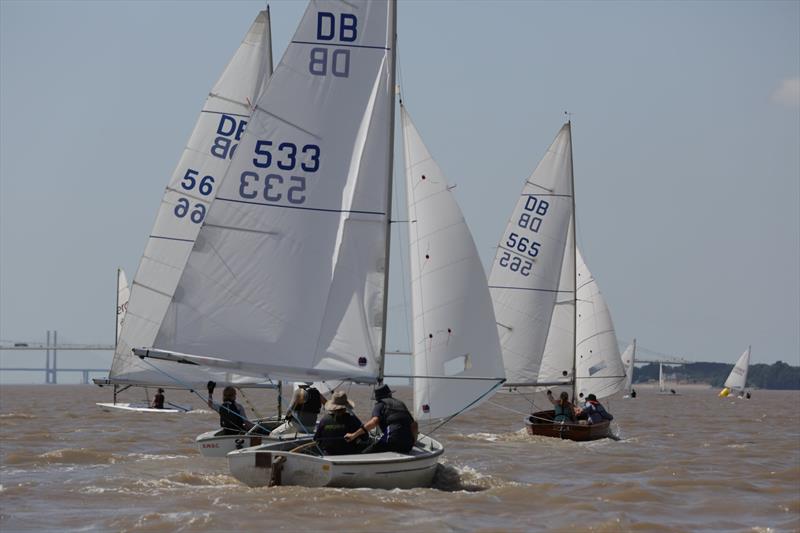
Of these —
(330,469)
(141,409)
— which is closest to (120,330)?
(141,409)

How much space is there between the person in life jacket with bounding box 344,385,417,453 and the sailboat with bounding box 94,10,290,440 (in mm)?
8435

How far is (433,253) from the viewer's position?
1697 cm

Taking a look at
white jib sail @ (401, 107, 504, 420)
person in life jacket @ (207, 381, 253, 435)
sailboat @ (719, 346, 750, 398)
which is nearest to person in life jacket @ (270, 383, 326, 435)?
person in life jacket @ (207, 381, 253, 435)

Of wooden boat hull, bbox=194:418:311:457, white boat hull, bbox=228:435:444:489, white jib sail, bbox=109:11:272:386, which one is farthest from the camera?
white jib sail, bbox=109:11:272:386

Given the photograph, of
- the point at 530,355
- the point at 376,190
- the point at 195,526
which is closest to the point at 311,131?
the point at 376,190

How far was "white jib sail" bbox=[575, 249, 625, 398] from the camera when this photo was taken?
3022 cm

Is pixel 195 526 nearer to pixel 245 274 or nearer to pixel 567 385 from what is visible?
pixel 245 274

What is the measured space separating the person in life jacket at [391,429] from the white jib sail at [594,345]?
52.4ft

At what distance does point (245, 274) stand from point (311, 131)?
2.02m

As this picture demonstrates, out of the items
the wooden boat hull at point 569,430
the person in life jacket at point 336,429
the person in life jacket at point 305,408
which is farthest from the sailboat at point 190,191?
the person in life jacket at point 336,429

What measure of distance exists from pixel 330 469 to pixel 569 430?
1226cm

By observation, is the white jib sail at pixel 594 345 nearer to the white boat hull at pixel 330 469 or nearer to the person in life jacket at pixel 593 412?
the person in life jacket at pixel 593 412

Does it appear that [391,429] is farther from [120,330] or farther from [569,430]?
[120,330]

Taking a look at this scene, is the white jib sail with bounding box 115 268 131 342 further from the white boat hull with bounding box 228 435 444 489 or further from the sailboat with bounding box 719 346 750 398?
the sailboat with bounding box 719 346 750 398
